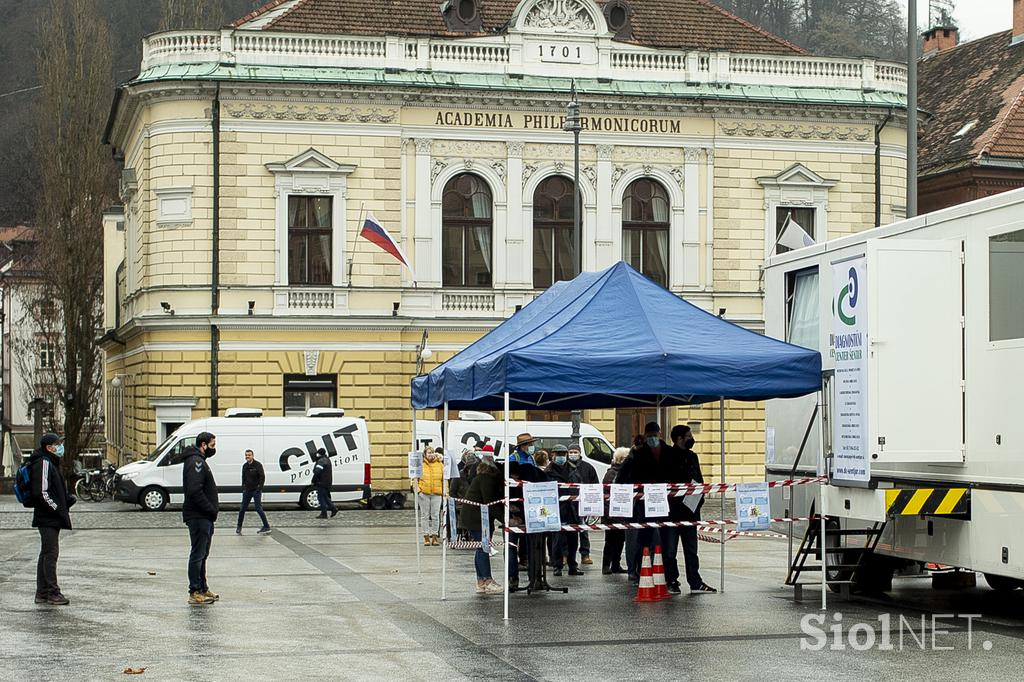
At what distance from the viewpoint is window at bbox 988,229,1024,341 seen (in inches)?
573

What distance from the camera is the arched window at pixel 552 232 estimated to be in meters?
43.7

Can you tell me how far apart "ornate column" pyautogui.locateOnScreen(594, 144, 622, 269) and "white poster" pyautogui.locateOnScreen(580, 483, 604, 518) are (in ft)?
88.0

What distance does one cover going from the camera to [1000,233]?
1490 centimetres

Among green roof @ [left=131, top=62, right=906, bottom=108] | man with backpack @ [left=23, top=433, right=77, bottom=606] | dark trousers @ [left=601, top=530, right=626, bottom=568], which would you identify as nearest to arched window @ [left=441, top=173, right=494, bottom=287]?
green roof @ [left=131, top=62, right=906, bottom=108]

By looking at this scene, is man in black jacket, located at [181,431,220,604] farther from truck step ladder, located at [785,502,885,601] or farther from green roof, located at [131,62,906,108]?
green roof, located at [131,62,906,108]

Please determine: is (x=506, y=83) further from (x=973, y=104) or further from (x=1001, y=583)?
(x=1001, y=583)

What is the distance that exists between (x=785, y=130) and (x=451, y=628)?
31.1 metres

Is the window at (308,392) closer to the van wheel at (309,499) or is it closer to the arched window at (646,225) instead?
the van wheel at (309,499)

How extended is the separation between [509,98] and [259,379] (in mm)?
9677

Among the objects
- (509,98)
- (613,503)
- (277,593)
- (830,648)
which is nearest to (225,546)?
(277,593)

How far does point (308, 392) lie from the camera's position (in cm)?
4200

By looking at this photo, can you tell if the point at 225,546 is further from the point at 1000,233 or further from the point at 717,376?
the point at 1000,233

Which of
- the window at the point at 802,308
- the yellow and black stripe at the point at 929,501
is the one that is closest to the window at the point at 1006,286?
the yellow and black stripe at the point at 929,501

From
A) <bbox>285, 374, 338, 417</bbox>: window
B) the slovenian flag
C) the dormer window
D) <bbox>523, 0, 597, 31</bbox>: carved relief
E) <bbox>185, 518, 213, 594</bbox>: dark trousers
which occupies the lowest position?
<bbox>185, 518, 213, 594</bbox>: dark trousers
